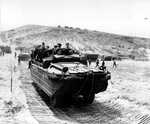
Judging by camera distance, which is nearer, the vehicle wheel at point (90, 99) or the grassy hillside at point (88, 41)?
the vehicle wheel at point (90, 99)

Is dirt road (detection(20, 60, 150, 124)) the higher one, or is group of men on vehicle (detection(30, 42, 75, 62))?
group of men on vehicle (detection(30, 42, 75, 62))

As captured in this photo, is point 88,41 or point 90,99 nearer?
point 90,99

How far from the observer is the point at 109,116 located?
7477 mm

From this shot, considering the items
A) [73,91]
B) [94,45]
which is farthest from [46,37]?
[73,91]

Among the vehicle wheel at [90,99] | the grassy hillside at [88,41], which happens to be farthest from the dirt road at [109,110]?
the grassy hillside at [88,41]

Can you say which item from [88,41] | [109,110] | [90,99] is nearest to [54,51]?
[90,99]

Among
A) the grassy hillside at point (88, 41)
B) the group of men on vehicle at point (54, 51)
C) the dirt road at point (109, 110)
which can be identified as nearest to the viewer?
the dirt road at point (109, 110)

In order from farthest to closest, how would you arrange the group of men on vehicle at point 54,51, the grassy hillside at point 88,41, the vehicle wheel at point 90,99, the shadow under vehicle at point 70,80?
the grassy hillside at point 88,41 → the group of men on vehicle at point 54,51 → the vehicle wheel at point 90,99 → the shadow under vehicle at point 70,80

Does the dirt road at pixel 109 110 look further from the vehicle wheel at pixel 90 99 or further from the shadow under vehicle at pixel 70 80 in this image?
the shadow under vehicle at pixel 70 80

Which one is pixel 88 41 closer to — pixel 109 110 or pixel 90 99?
pixel 90 99

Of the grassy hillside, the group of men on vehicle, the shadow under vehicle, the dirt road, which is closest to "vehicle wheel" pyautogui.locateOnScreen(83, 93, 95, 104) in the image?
the shadow under vehicle

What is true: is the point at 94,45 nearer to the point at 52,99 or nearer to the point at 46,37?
the point at 46,37

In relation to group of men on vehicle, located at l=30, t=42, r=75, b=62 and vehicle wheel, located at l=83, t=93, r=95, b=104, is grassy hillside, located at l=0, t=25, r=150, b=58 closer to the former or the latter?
group of men on vehicle, located at l=30, t=42, r=75, b=62

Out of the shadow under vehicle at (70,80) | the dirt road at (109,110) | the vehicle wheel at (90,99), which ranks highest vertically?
the shadow under vehicle at (70,80)
